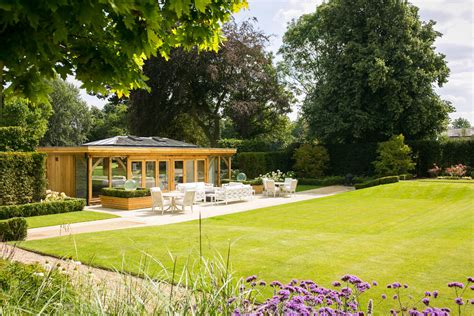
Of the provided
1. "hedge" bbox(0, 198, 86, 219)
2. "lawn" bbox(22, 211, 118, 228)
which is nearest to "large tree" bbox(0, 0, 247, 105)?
"lawn" bbox(22, 211, 118, 228)

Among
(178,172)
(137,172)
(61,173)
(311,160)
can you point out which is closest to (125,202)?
(137,172)

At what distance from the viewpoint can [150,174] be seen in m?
20.8

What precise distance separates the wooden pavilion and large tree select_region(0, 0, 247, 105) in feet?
43.5

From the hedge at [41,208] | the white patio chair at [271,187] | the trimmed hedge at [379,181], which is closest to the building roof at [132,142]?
the hedge at [41,208]

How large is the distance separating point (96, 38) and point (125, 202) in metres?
12.8

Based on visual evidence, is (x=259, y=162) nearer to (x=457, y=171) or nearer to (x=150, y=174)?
(x=150, y=174)

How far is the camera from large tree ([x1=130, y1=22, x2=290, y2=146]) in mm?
31797

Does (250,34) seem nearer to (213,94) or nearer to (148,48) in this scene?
(213,94)

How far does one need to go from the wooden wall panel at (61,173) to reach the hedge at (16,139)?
2070 millimetres

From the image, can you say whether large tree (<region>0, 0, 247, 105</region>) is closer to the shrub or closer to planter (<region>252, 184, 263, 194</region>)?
planter (<region>252, 184, 263, 194</region>)

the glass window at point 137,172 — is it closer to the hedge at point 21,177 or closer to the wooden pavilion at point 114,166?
the wooden pavilion at point 114,166

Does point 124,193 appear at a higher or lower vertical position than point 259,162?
lower

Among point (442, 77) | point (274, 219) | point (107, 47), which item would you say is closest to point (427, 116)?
point (442, 77)

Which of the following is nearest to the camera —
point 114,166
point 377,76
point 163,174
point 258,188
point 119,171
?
point 114,166
